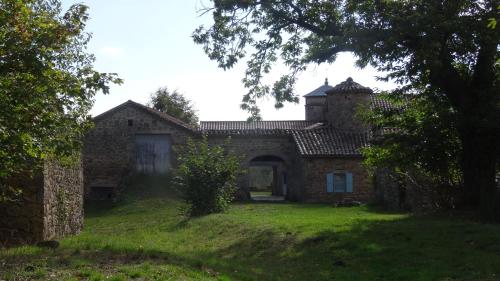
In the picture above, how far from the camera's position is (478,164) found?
16125 mm

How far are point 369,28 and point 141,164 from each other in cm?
2382

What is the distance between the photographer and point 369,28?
1496 cm

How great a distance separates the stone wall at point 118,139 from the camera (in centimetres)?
3588

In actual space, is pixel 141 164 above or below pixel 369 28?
below

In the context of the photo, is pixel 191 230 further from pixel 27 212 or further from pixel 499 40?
pixel 499 40

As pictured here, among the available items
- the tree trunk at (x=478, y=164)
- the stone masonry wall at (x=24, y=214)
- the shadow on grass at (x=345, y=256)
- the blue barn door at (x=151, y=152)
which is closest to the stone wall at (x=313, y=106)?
the blue barn door at (x=151, y=152)

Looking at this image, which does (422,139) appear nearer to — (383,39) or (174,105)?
(383,39)

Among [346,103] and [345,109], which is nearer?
[345,109]

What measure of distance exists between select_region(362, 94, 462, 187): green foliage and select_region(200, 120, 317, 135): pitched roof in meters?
19.6

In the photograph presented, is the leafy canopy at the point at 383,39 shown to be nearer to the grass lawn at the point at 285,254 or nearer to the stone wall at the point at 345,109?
the grass lawn at the point at 285,254

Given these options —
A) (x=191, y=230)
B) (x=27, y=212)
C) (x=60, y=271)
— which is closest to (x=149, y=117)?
(x=191, y=230)

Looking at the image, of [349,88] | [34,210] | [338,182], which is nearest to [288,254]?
[34,210]

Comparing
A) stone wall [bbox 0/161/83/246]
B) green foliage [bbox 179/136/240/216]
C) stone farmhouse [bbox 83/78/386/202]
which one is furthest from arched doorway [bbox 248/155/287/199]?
stone wall [bbox 0/161/83/246]

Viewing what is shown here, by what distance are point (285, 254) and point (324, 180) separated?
68.0 feet
